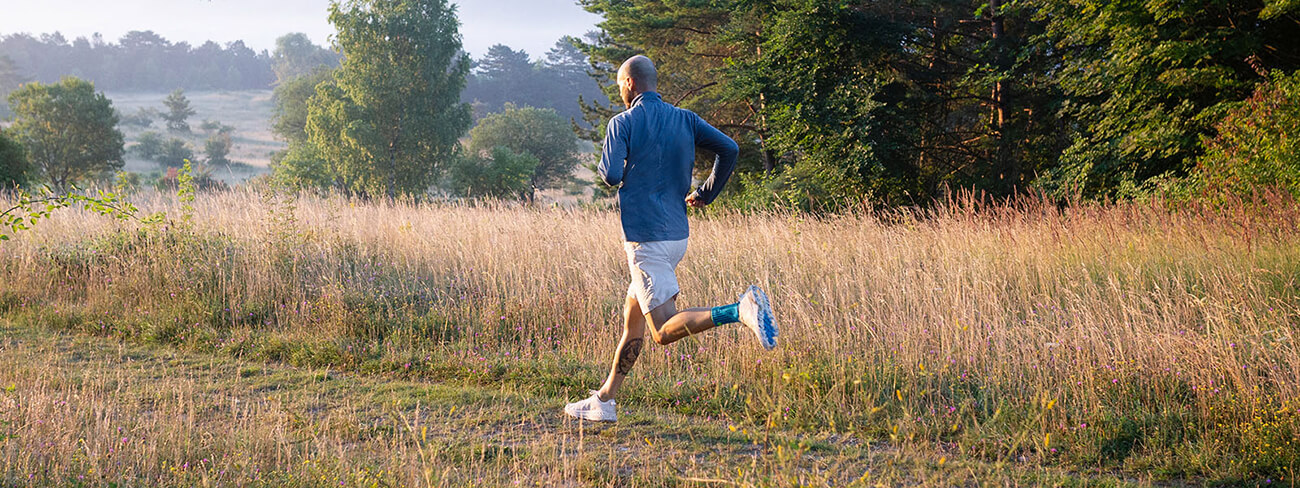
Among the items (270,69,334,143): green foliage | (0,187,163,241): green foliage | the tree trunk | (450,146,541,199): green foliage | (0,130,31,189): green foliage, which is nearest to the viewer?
(0,187,163,241): green foliage

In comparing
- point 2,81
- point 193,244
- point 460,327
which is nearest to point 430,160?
point 193,244

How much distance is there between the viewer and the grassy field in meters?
3.75

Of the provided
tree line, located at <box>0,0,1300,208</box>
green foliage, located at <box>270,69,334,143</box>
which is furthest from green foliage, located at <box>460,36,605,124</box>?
tree line, located at <box>0,0,1300,208</box>

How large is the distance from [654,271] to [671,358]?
5.64ft

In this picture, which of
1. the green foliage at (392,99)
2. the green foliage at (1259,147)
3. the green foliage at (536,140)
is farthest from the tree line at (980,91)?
the green foliage at (536,140)

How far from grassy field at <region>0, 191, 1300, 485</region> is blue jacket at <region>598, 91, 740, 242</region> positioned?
113cm

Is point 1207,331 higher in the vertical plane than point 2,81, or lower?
lower

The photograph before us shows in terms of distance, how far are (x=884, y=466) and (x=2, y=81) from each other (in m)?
121

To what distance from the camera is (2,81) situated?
92.6 metres

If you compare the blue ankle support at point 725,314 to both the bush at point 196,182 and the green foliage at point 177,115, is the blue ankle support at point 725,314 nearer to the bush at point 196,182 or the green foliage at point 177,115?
the bush at point 196,182

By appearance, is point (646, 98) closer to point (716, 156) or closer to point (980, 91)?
point (716, 156)

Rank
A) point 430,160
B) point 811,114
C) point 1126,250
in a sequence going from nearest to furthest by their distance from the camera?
point 1126,250
point 811,114
point 430,160

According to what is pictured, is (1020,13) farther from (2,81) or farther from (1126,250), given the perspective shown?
(2,81)

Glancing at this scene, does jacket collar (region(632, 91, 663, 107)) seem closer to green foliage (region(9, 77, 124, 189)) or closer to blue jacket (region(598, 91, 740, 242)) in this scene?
blue jacket (region(598, 91, 740, 242))
